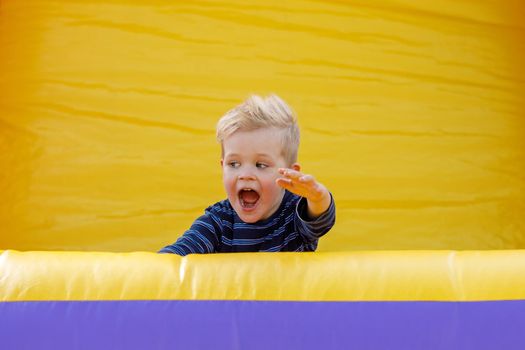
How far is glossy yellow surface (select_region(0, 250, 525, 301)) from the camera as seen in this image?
81 cm

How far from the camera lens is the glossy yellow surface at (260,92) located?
166 cm

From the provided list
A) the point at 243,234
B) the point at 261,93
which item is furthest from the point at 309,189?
the point at 261,93

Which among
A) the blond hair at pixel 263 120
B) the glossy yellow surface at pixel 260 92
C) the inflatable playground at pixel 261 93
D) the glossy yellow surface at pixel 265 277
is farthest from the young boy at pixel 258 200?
the glossy yellow surface at pixel 260 92

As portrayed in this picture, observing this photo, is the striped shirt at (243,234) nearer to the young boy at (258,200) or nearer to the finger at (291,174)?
the young boy at (258,200)

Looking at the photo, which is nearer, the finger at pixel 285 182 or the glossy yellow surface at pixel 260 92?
the finger at pixel 285 182

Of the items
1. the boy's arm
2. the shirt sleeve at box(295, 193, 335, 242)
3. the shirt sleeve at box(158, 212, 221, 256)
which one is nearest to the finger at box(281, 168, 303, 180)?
the boy's arm

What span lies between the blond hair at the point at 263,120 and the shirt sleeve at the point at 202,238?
0.44ft

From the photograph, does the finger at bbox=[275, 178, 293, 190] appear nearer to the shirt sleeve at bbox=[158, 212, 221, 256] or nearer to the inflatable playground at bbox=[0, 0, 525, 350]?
the shirt sleeve at bbox=[158, 212, 221, 256]

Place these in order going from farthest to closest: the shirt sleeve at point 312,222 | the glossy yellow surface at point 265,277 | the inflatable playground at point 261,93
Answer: the inflatable playground at point 261,93, the shirt sleeve at point 312,222, the glossy yellow surface at point 265,277

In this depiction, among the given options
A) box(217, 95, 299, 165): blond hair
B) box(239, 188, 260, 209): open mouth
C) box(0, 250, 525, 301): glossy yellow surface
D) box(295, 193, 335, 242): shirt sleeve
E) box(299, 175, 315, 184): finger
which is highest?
box(217, 95, 299, 165): blond hair

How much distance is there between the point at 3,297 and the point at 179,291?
0.20m

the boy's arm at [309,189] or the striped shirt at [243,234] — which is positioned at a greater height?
the boy's arm at [309,189]

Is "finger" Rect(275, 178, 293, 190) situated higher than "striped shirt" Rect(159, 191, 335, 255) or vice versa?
"finger" Rect(275, 178, 293, 190)

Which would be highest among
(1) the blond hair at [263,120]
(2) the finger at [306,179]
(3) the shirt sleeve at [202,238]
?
(1) the blond hair at [263,120]
